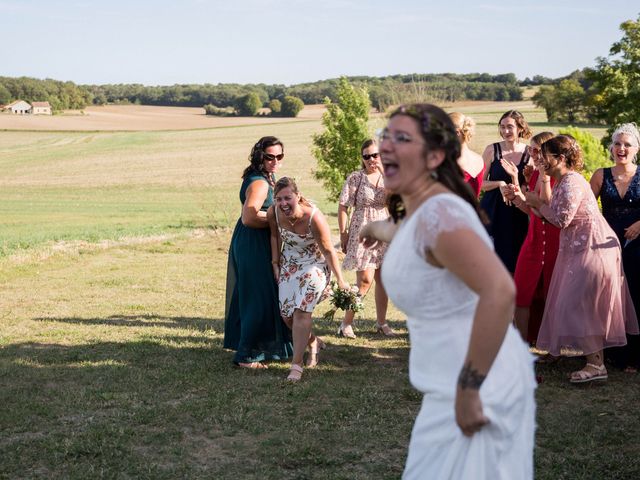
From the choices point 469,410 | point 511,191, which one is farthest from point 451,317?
point 511,191

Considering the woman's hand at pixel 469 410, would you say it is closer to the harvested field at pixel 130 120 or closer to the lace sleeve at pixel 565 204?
the lace sleeve at pixel 565 204

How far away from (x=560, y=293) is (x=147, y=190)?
130 feet

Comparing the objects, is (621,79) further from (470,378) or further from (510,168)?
(470,378)

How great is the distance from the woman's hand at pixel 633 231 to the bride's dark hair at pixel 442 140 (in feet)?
17.2

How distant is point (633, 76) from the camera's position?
3534cm

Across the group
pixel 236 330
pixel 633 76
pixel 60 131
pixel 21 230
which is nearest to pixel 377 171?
pixel 236 330

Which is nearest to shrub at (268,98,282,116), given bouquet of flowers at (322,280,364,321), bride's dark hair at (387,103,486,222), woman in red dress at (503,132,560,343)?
bouquet of flowers at (322,280,364,321)

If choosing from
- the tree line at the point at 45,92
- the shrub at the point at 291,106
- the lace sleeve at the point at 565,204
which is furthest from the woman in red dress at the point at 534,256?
the tree line at the point at 45,92

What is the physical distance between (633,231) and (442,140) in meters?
5.41

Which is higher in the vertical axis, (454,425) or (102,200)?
(454,425)

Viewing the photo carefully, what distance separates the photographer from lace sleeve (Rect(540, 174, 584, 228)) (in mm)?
6883

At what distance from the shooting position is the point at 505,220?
8.17 metres

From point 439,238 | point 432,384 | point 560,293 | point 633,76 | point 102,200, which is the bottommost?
point 102,200

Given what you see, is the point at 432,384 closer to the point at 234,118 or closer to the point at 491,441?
the point at 491,441
